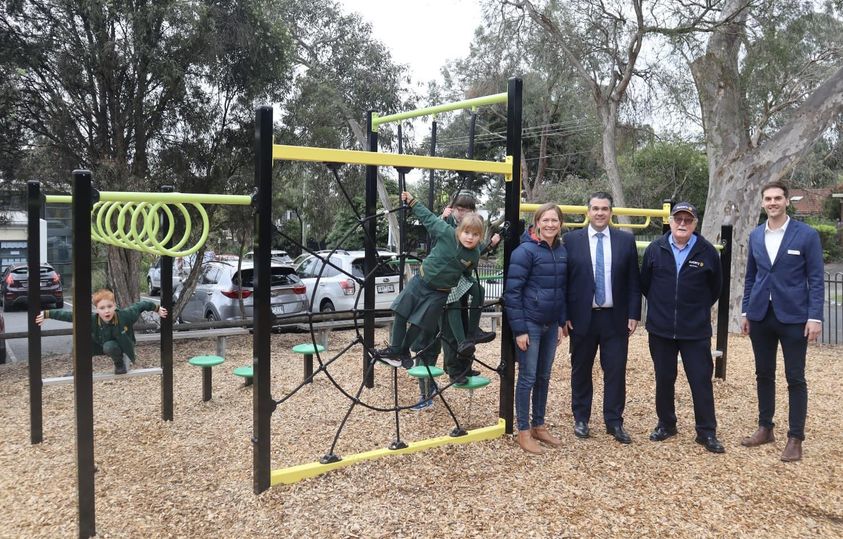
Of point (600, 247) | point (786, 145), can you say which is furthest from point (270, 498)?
point (786, 145)

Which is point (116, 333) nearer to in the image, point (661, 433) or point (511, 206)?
point (511, 206)

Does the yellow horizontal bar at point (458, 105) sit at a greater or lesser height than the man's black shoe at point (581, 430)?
greater

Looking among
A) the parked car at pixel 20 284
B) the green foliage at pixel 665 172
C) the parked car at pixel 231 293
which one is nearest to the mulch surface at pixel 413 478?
the parked car at pixel 231 293

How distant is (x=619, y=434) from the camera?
154 inches

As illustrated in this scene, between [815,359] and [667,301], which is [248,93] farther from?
[815,359]

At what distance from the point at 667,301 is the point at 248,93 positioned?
21.2 ft

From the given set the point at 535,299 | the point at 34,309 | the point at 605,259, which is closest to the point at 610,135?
the point at 605,259

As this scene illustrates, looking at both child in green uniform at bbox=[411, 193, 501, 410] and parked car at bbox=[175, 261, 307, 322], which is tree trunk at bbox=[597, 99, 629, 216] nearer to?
parked car at bbox=[175, 261, 307, 322]

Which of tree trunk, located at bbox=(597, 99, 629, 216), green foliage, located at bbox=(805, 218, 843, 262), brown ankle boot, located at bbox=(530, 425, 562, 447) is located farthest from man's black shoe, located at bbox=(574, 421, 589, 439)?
green foliage, located at bbox=(805, 218, 843, 262)

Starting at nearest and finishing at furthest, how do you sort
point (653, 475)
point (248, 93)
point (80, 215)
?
point (80, 215)
point (653, 475)
point (248, 93)

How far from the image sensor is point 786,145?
30.6 feet

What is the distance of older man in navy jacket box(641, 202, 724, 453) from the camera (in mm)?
3742

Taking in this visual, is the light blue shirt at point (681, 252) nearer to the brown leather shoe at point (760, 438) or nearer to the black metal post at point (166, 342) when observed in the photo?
the brown leather shoe at point (760, 438)

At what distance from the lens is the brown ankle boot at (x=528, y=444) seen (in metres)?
3.70
